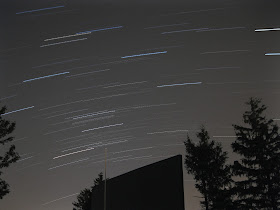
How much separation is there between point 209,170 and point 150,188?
19.6 metres

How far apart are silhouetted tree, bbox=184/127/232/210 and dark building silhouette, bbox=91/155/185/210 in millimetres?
16433

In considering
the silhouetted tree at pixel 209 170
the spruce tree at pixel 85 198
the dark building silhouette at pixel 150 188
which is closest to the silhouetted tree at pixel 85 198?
the spruce tree at pixel 85 198

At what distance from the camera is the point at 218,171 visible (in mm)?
26641

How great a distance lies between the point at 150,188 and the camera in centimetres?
836

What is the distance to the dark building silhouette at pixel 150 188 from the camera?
7.16 m

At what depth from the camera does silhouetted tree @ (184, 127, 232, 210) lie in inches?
979

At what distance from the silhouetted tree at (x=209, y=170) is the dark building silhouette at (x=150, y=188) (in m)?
16.4

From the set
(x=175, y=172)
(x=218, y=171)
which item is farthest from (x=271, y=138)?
(x=175, y=172)

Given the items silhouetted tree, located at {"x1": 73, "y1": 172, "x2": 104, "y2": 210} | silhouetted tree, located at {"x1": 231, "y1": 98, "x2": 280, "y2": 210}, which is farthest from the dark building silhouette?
silhouetted tree, located at {"x1": 73, "y1": 172, "x2": 104, "y2": 210}

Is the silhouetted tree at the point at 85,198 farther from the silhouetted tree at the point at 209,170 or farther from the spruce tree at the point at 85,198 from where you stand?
the silhouetted tree at the point at 209,170

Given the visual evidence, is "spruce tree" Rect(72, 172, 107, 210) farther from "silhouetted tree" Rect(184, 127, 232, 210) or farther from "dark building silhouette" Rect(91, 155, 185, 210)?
"dark building silhouette" Rect(91, 155, 185, 210)

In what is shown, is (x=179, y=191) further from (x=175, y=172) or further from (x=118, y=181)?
(x=118, y=181)

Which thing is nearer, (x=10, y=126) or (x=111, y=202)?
(x=111, y=202)

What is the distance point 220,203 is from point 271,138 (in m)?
6.66
